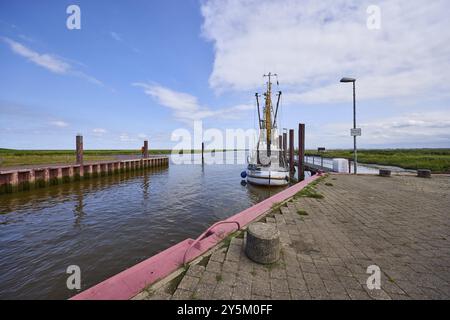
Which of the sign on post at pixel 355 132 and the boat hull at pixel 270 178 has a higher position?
the sign on post at pixel 355 132

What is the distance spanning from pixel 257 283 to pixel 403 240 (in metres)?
3.84

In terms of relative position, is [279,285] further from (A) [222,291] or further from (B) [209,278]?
(B) [209,278]

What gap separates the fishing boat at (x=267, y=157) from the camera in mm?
16703

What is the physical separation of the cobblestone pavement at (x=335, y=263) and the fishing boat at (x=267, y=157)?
35.0 ft

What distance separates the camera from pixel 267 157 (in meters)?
19.8

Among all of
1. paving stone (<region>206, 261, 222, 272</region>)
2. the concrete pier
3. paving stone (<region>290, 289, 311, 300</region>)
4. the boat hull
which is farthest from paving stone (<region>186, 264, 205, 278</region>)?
the concrete pier

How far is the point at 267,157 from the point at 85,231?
16277 mm

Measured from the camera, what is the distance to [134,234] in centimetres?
698

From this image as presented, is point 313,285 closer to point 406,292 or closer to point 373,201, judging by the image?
point 406,292

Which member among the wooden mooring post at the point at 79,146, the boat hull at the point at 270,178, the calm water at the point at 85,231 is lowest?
the calm water at the point at 85,231

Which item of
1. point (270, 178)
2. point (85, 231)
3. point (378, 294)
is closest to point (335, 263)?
point (378, 294)

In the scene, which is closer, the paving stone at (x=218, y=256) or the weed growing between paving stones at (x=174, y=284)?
the weed growing between paving stones at (x=174, y=284)

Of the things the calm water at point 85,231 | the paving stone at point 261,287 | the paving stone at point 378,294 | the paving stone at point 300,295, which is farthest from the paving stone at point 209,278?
the calm water at point 85,231

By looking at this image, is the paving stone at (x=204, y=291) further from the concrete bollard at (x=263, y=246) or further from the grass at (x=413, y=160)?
the grass at (x=413, y=160)
